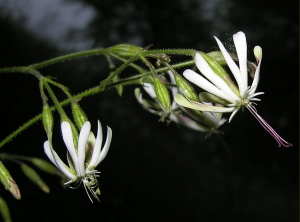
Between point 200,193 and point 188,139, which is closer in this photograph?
point 200,193

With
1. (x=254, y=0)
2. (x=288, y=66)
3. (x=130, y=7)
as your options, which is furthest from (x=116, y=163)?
(x=254, y=0)

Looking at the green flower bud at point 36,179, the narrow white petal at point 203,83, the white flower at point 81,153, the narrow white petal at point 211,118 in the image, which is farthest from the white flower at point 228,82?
the green flower bud at point 36,179

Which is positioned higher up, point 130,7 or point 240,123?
point 130,7

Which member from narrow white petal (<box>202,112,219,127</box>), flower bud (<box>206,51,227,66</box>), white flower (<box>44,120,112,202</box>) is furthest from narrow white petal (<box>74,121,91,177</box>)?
A: narrow white petal (<box>202,112,219,127</box>)

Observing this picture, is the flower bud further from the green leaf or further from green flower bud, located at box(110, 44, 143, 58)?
green flower bud, located at box(110, 44, 143, 58)

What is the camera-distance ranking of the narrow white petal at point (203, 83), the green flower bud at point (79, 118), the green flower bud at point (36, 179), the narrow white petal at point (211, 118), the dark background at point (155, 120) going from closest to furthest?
the narrow white petal at point (203, 83) → the green flower bud at point (79, 118) → the narrow white petal at point (211, 118) → the green flower bud at point (36, 179) → the dark background at point (155, 120)

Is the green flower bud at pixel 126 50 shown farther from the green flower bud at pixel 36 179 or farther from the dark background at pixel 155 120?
the dark background at pixel 155 120

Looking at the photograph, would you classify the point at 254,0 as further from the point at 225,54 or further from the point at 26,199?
the point at 225,54
